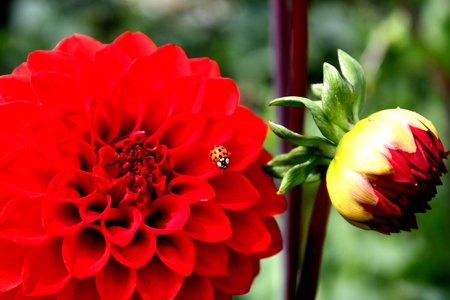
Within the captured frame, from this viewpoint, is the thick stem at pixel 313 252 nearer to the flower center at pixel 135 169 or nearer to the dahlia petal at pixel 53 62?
the flower center at pixel 135 169

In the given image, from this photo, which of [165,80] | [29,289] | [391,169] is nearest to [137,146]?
[165,80]

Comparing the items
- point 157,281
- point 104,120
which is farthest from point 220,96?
point 157,281

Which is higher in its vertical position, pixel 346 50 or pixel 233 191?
pixel 233 191

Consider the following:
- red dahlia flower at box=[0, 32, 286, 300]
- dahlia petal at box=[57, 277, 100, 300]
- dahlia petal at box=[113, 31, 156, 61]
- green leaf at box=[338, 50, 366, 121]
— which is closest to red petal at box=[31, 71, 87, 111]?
red dahlia flower at box=[0, 32, 286, 300]

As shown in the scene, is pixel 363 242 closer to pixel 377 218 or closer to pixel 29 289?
pixel 377 218

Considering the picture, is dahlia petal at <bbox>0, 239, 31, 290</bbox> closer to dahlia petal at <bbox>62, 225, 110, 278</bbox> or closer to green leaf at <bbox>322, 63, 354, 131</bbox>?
dahlia petal at <bbox>62, 225, 110, 278</bbox>

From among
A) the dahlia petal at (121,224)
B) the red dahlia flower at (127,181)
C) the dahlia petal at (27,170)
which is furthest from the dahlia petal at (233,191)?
the dahlia petal at (27,170)

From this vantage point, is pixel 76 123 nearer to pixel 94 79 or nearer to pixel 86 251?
pixel 94 79
